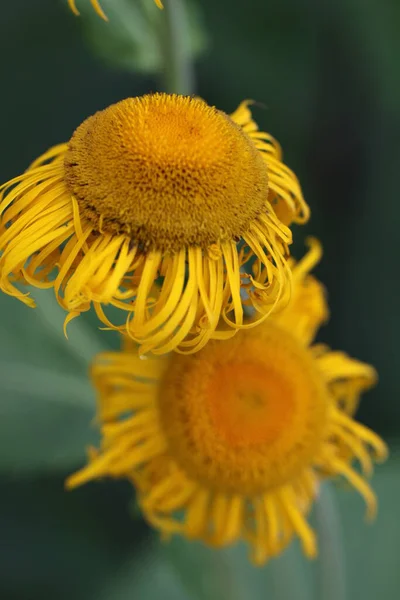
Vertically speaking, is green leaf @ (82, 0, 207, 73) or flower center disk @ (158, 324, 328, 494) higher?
green leaf @ (82, 0, 207, 73)

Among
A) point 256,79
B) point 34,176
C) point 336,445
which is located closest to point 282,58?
point 256,79

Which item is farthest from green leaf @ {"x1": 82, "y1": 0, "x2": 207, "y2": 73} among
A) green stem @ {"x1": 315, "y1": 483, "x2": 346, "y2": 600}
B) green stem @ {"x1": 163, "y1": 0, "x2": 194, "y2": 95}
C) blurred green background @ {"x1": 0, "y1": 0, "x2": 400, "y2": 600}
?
green stem @ {"x1": 315, "y1": 483, "x2": 346, "y2": 600}

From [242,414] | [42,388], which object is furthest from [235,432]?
[42,388]

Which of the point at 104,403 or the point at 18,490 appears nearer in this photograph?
the point at 104,403

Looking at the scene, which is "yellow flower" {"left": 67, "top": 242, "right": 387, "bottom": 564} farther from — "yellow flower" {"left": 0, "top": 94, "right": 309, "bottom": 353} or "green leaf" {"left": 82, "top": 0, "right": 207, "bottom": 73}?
"green leaf" {"left": 82, "top": 0, "right": 207, "bottom": 73}

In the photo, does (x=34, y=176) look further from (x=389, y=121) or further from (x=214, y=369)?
(x=389, y=121)
